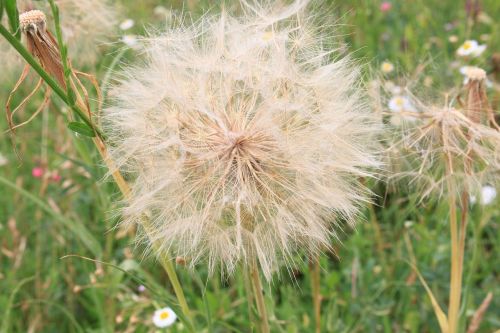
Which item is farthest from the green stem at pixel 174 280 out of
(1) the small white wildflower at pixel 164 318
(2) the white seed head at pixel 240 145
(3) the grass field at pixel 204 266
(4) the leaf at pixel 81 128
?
(1) the small white wildflower at pixel 164 318

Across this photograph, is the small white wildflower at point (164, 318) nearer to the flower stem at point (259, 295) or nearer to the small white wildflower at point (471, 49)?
the flower stem at point (259, 295)

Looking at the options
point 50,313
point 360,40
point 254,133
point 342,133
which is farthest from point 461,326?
point 360,40

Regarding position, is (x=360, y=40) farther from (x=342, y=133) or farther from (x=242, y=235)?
(x=242, y=235)

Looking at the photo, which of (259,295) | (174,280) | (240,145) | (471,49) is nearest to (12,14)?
(240,145)

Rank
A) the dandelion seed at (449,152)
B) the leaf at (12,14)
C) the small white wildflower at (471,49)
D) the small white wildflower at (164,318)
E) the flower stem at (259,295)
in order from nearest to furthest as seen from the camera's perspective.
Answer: the leaf at (12,14) < the flower stem at (259,295) < the dandelion seed at (449,152) < the small white wildflower at (164,318) < the small white wildflower at (471,49)

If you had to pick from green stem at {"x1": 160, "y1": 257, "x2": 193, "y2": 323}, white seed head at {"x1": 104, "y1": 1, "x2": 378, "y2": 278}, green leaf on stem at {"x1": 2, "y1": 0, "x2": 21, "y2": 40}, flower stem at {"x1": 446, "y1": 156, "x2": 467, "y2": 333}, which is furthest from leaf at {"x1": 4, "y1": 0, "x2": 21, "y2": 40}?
flower stem at {"x1": 446, "y1": 156, "x2": 467, "y2": 333}

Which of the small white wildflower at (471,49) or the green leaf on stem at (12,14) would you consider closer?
the green leaf on stem at (12,14)

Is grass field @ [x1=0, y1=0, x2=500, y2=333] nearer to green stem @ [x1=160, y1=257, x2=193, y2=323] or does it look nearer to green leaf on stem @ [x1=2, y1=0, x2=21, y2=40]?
green stem @ [x1=160, y1=257, x2=193, y2=323]
